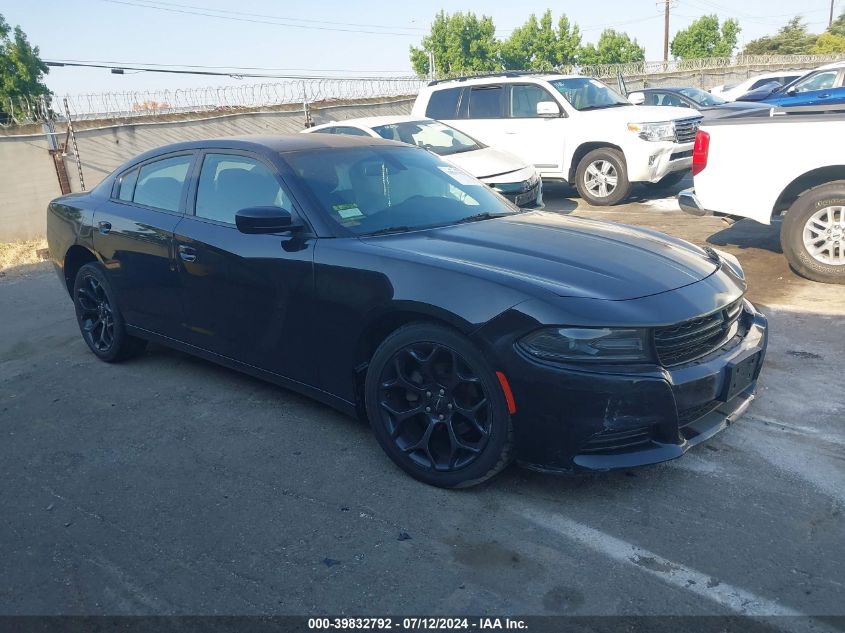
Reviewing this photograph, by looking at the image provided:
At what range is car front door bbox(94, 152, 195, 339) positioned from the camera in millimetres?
4629

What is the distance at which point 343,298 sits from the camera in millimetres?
3658

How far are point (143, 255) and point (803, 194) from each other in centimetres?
532

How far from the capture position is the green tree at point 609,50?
79562 mm

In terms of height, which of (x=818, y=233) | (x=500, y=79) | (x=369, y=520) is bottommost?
(x=369, y=520)

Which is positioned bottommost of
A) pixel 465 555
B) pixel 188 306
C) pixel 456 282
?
pixel 465 555

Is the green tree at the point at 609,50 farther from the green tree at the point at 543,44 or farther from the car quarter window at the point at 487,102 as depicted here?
the car quarter window at the point at 487,102

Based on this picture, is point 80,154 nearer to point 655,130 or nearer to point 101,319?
point 101,319

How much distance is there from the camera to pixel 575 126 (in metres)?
11.3

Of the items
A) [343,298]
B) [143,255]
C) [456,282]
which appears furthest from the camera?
[143,255]

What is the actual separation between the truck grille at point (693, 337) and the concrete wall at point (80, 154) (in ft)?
35.7

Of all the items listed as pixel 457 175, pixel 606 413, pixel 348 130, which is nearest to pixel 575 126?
pixel 348 130

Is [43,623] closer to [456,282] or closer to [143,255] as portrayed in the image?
[456,282]

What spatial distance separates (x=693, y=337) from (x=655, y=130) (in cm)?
834

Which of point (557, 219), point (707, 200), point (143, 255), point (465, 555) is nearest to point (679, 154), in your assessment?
point (707, 200)
